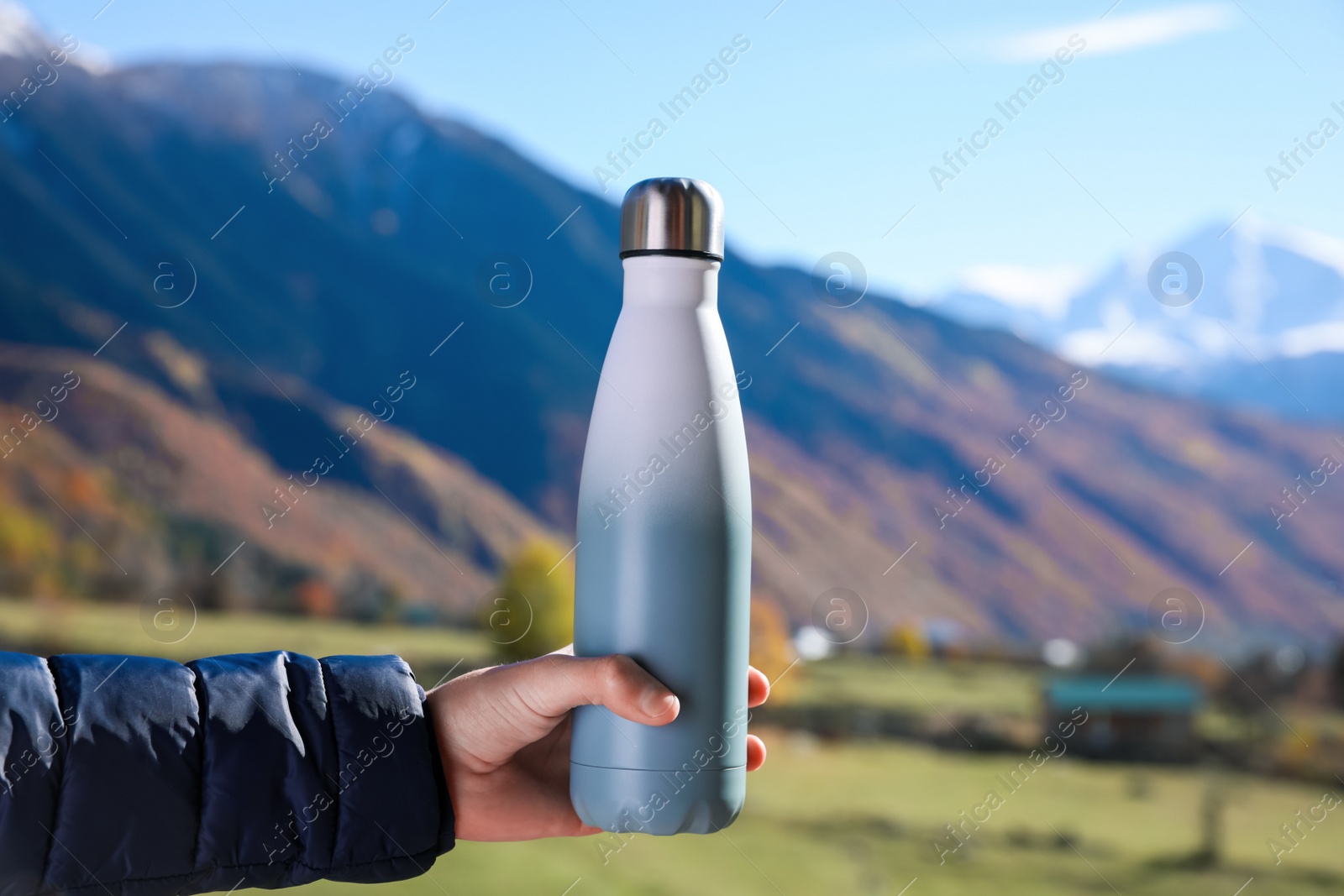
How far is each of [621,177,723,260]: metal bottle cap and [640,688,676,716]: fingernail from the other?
291 millimetres

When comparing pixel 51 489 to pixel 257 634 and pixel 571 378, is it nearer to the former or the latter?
pixel 257 634

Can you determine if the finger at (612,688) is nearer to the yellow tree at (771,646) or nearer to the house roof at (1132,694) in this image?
the yellow tree at (771,646)

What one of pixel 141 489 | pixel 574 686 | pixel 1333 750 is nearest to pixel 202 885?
pixel 574 686

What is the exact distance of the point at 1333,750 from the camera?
898 cm

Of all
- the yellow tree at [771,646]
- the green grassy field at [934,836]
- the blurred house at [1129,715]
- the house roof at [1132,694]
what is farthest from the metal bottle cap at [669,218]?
the house roof at [1132,694]

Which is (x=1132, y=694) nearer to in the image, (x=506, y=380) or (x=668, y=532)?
(x=506, y=380)

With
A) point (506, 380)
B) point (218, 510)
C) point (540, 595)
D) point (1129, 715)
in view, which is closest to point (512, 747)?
point (540, 595)

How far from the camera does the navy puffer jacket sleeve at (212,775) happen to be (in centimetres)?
74

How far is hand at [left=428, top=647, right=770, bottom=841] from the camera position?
0.80 metres

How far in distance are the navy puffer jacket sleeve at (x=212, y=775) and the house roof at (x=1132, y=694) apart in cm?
1003

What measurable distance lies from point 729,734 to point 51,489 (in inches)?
530

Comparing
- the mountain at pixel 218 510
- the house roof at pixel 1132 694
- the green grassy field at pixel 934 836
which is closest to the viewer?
the green grassy field at pixel 934 836

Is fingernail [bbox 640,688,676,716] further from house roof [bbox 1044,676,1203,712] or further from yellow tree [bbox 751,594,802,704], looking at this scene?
house roof [bbox 1044,676,1203,712]

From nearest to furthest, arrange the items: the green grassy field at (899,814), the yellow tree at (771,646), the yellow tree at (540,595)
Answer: the yellow tree at (540,595) < the yellow tree at (771,646) < the green grassy field at (899,814)
